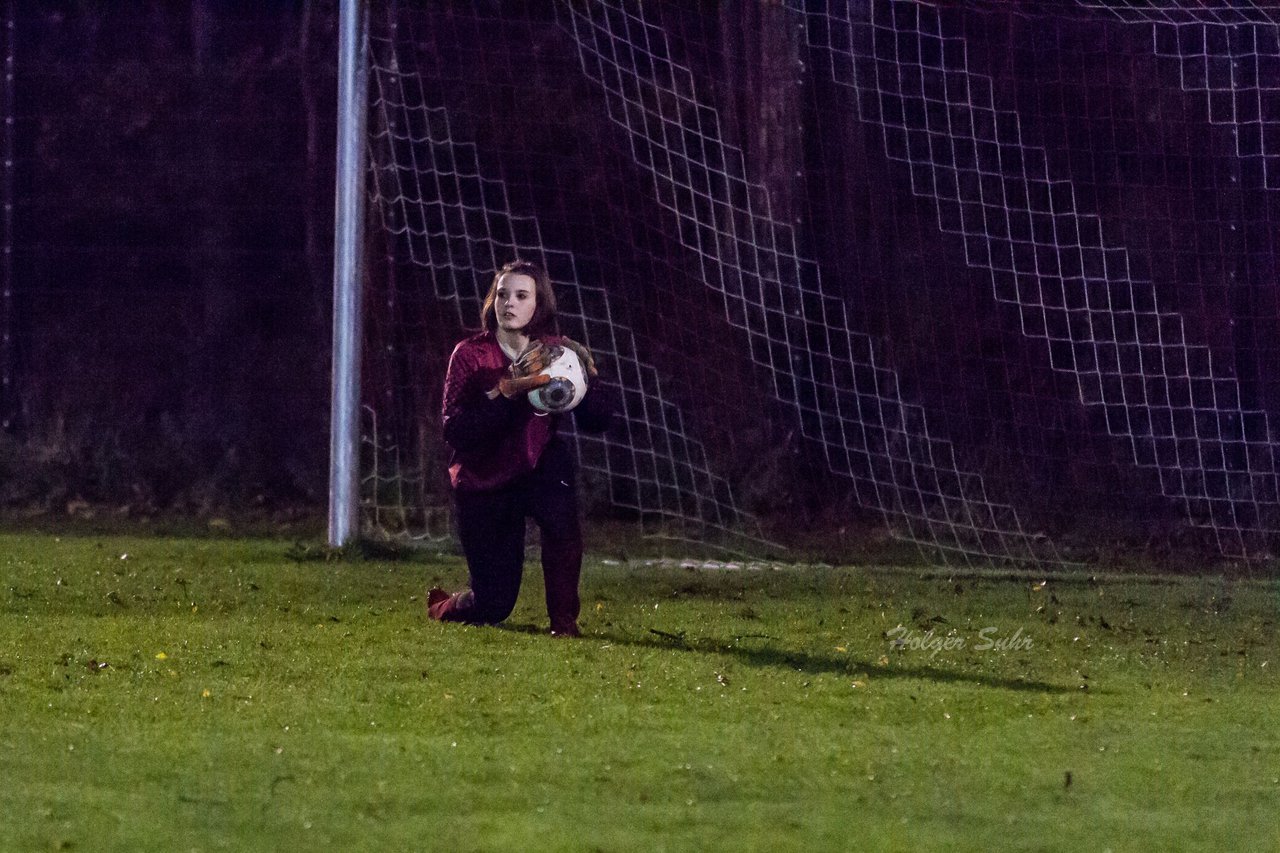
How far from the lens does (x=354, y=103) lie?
8.34m

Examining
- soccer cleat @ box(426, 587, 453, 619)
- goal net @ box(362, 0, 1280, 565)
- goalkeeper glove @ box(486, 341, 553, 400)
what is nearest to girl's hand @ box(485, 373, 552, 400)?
goalkeeper glove @ box(486, 341, 553, 400)

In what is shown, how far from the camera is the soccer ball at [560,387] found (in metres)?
5.78

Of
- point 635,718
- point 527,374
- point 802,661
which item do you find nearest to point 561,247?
point 527,374

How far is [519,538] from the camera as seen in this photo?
6203 mm

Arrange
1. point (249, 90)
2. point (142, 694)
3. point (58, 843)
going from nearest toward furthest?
point (58, 843) → point (142, 694) → point (249, 90)

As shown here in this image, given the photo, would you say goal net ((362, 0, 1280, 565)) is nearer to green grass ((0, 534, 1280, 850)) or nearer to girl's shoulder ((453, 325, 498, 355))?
green grass ((0, 534, 1280, 850))

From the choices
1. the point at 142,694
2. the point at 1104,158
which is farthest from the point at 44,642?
the point at 1104,158

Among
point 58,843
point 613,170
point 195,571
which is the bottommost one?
point 195,571

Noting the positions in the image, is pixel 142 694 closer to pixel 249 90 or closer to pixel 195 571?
pixel 195 571

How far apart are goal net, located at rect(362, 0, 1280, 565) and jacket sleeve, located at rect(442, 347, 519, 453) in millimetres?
3230

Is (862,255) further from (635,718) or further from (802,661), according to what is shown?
(635,718)

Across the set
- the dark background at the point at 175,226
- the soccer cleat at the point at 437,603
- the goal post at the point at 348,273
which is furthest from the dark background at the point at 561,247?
the soccer cleat at the point at 437,603

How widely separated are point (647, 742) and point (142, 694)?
1423 mm

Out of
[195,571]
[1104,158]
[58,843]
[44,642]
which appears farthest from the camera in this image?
[1104,158]
